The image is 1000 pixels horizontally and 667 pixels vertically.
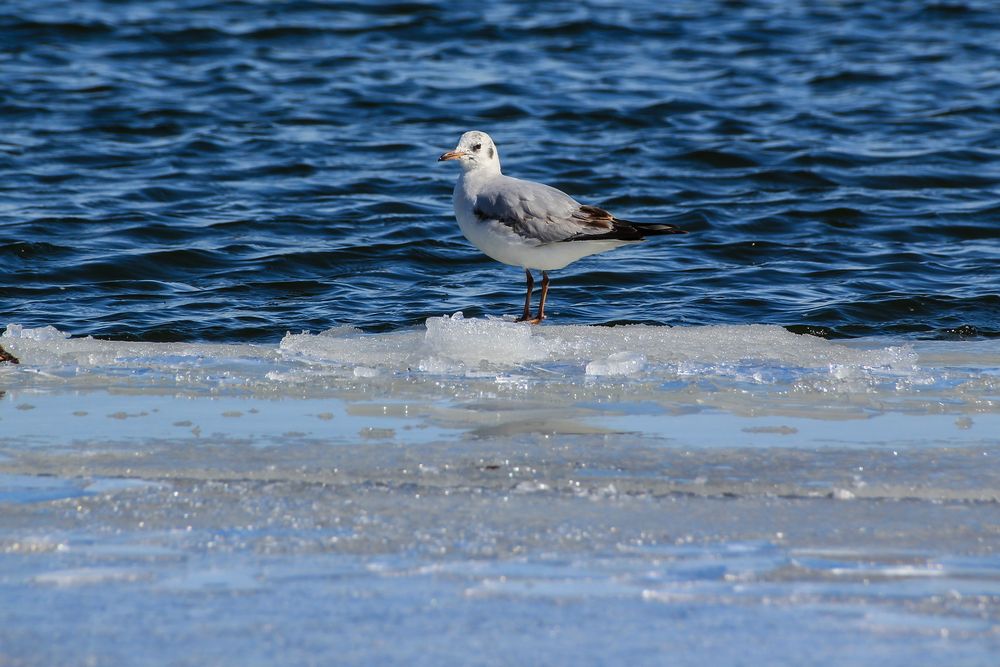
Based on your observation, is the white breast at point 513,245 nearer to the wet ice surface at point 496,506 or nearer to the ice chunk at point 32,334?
the wet ice surface at point 496,506

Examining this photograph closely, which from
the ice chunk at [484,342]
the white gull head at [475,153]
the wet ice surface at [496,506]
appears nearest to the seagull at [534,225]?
the white gull head at [475,153]

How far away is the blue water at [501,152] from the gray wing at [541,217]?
3.97 ft

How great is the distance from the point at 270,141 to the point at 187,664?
10171 millimetres

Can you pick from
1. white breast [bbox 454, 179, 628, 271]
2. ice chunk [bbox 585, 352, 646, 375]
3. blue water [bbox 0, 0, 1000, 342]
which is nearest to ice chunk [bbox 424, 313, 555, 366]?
ice chunk [bbox 585, 352, 646, 375]

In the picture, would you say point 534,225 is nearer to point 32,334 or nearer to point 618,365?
point 618,365

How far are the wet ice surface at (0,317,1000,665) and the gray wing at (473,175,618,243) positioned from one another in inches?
29.9

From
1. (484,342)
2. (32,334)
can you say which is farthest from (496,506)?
(32,334)

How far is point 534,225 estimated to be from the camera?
652 centimetres

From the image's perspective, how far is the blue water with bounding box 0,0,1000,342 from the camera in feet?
27.1

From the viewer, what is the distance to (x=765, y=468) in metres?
4.21

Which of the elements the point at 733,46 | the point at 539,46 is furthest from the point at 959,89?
the point at 539,46

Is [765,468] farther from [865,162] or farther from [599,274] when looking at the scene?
[865,162]

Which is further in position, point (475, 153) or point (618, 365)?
point (475, 153)

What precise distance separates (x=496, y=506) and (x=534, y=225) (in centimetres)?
285
